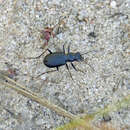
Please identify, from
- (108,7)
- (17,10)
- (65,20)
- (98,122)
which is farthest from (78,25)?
(98,122)

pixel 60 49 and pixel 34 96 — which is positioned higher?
pixel 60 49

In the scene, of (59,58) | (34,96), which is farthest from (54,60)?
(34,96)

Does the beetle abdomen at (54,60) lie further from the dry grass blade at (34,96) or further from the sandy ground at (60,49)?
the dry grass blade at (34,96)

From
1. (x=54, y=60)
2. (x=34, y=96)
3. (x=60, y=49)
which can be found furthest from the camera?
(x=60, y=49)

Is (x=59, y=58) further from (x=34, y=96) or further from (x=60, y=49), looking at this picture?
(x=34, y=96)

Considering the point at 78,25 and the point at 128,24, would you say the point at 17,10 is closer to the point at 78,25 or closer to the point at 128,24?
the point at 78,25

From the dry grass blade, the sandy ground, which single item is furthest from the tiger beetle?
the dry grass blade
